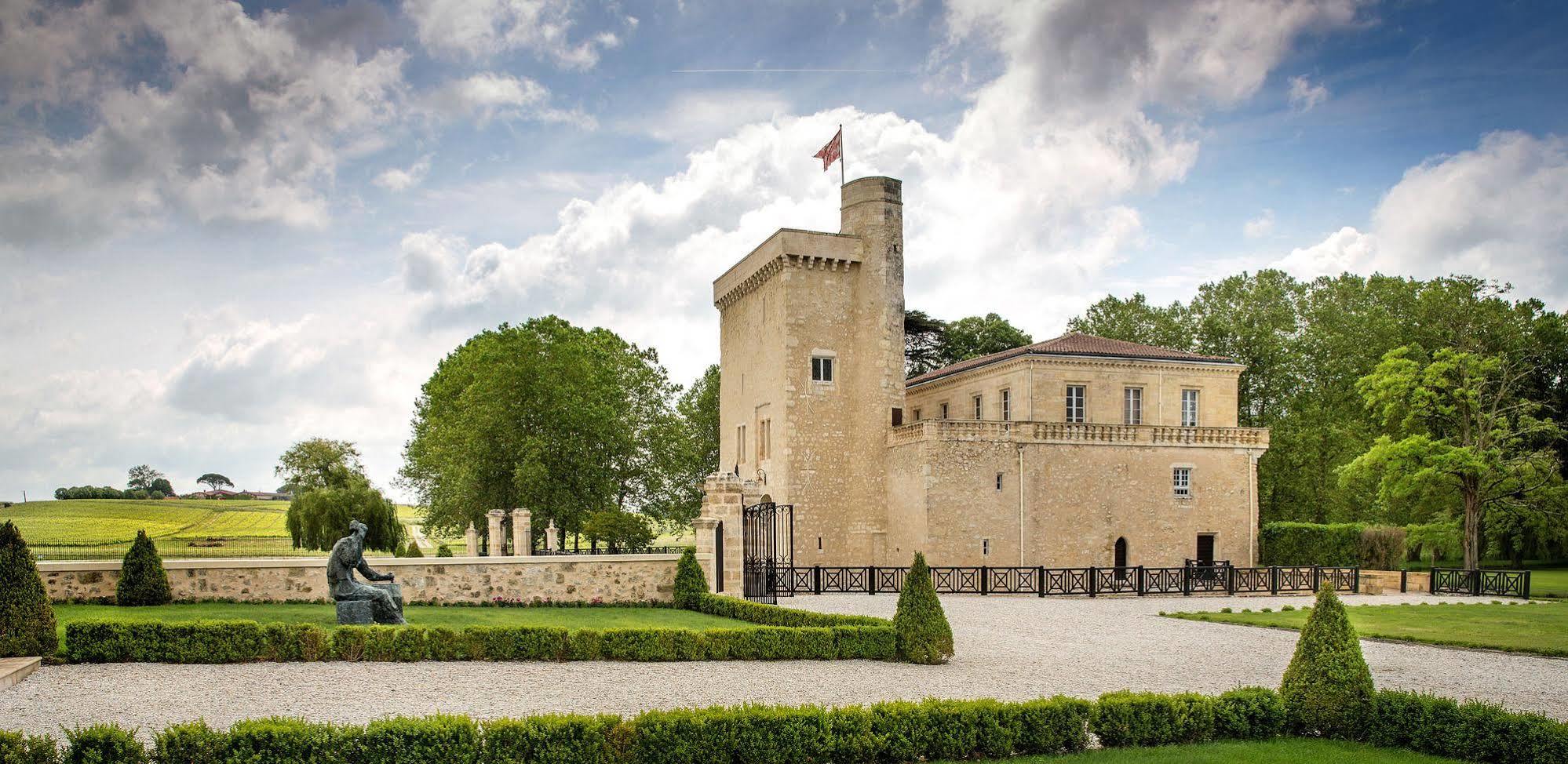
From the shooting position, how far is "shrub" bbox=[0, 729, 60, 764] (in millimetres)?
9719

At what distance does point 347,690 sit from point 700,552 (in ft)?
38.5

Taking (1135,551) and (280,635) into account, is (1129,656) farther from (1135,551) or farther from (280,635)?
(1135,551)

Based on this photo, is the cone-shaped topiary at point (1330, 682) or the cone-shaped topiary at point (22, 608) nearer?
the cone-shaped topiary at point (1330, 682)

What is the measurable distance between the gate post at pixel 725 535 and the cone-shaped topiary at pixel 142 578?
10785 mm

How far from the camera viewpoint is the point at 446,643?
1762 centimetres

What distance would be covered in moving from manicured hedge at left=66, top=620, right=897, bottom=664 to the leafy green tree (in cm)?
2605

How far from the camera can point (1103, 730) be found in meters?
12.2

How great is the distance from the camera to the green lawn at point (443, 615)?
65.0ft

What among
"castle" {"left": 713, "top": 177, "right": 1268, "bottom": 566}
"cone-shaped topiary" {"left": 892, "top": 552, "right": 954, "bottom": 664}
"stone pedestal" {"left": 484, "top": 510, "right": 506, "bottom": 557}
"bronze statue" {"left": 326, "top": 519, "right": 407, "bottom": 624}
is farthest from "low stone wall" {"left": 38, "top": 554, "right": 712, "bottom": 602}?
"castle" {"left": 713, "top": 177, "right": 1268, "bottom": 566}

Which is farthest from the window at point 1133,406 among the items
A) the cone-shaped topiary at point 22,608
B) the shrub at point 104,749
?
the shrub at point 104,749

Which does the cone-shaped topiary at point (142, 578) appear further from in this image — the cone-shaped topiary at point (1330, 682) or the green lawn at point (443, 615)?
the cone-shaped topiary at point (1330, 682)

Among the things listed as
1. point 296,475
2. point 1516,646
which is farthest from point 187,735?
point 296,475

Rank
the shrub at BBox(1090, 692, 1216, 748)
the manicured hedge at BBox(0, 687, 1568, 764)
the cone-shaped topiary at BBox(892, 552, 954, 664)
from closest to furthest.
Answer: the manicured hedge at BBox(0, 687, 1568, 764) → the shrub at BBox(1090, 692, 1216, 748) → the cone-shaped topiary at BBox(892, 552, 954, 664)

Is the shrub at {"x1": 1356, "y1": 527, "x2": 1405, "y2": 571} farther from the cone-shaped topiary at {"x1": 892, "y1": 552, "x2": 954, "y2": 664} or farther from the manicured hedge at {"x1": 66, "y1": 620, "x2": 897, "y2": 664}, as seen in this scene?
the manicured hedge at {"x1": 66, "y1": 620, "x2": 897, "y2": 664}
